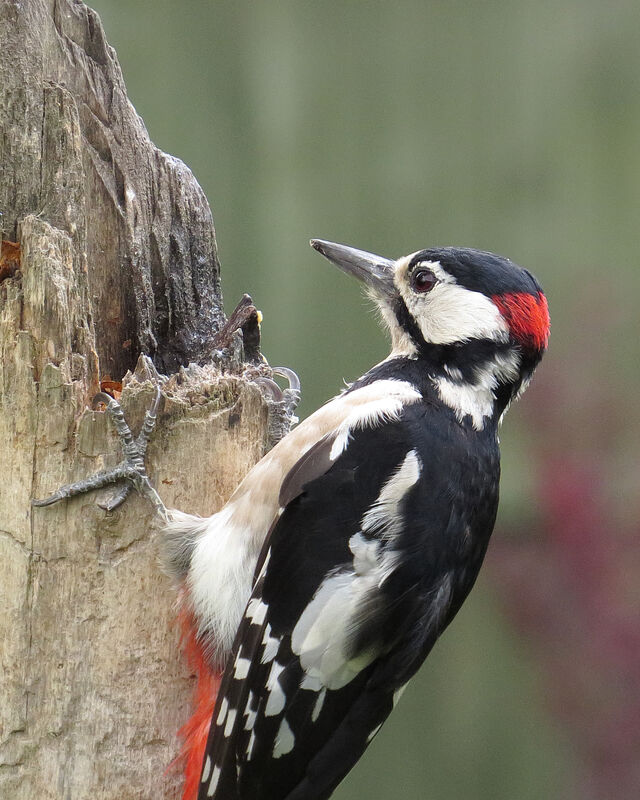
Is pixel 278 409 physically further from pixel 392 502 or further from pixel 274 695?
pixel 274 695

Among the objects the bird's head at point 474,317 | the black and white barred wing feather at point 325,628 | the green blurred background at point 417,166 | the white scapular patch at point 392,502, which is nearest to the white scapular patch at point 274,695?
the black and white barred wing feather at point 325,628

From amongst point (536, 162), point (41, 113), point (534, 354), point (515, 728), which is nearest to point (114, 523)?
point (41, 113)

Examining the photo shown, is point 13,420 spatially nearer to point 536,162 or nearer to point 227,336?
point 227,336

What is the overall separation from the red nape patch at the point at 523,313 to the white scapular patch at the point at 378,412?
25 cm

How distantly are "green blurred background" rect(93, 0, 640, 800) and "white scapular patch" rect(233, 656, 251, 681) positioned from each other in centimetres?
131

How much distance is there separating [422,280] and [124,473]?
2.64 feet

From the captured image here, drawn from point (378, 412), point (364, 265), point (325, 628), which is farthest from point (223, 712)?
point (364, 265)

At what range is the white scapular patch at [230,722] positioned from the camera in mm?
1876

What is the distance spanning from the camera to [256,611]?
192 cm

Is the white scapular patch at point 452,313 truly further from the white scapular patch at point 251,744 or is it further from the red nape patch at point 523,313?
the white scapular patch at point 251,744

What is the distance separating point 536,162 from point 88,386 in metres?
1.79

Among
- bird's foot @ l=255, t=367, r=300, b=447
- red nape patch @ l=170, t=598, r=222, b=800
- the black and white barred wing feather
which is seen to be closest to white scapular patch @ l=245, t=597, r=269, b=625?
the black and white barred wing feather

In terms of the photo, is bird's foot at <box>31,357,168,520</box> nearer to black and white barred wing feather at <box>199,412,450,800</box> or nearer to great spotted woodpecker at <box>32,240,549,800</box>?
great spotted woodpecker at <box>32,240,549,800</box>

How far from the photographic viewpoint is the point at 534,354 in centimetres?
225
